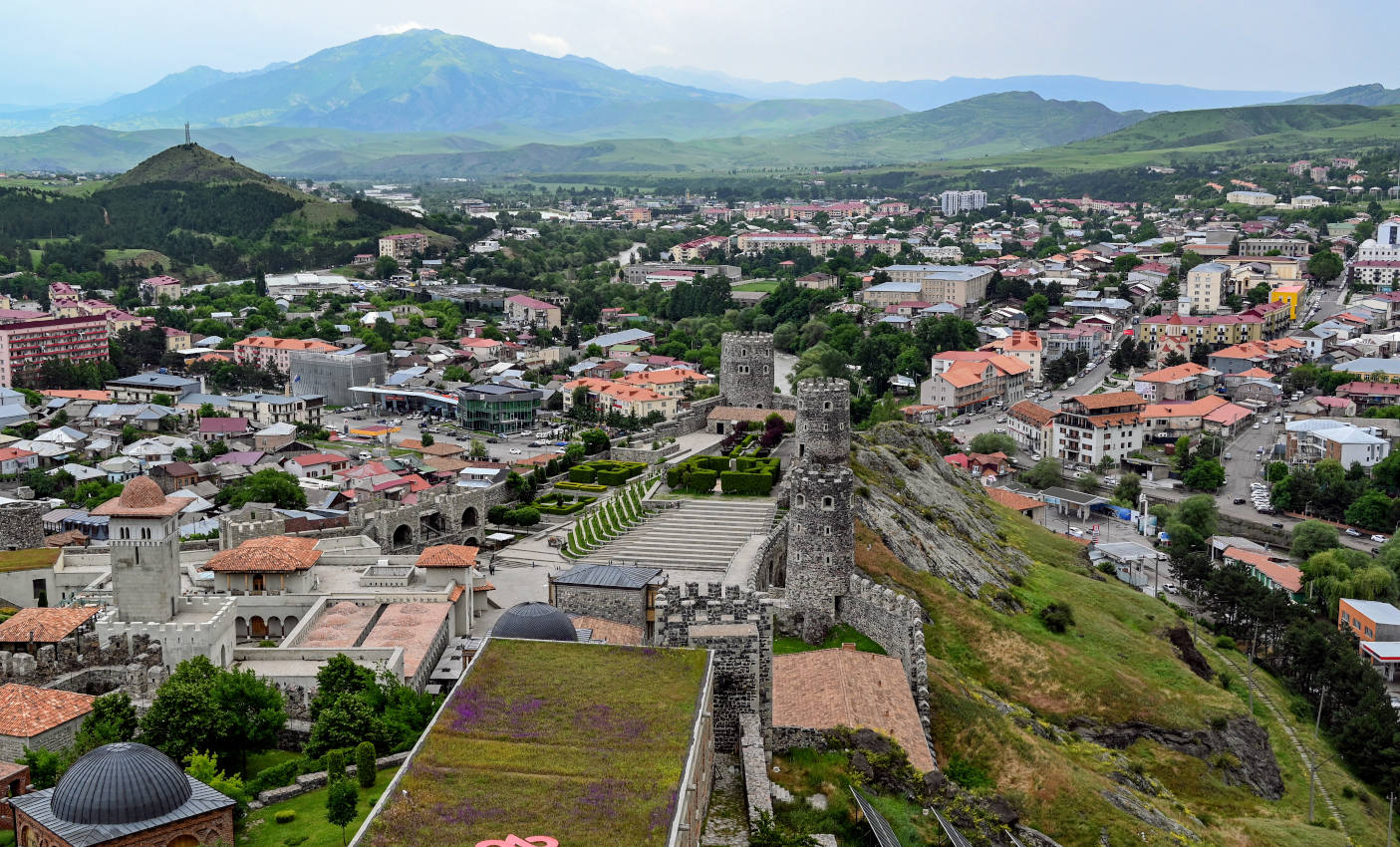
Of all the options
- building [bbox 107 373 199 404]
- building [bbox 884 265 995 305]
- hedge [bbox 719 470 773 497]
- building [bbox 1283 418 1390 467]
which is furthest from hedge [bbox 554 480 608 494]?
building [bbox 884 265 995 305]

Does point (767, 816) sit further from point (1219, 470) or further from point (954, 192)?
point (954, 192)

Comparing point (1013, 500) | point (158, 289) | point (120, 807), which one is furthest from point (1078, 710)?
point (158, 289)

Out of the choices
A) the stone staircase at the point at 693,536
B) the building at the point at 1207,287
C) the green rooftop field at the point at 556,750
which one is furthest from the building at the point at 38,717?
the building at the point at 1207,287

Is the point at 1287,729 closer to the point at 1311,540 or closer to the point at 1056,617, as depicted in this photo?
the point at 1056,617

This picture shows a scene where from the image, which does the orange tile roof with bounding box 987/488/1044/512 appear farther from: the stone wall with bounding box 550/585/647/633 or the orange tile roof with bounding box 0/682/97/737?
the orange tile roof with bounding box 0/682/97/737

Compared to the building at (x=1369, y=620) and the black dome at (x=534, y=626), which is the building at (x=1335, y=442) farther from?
the black dome at (x=534, y=626)
